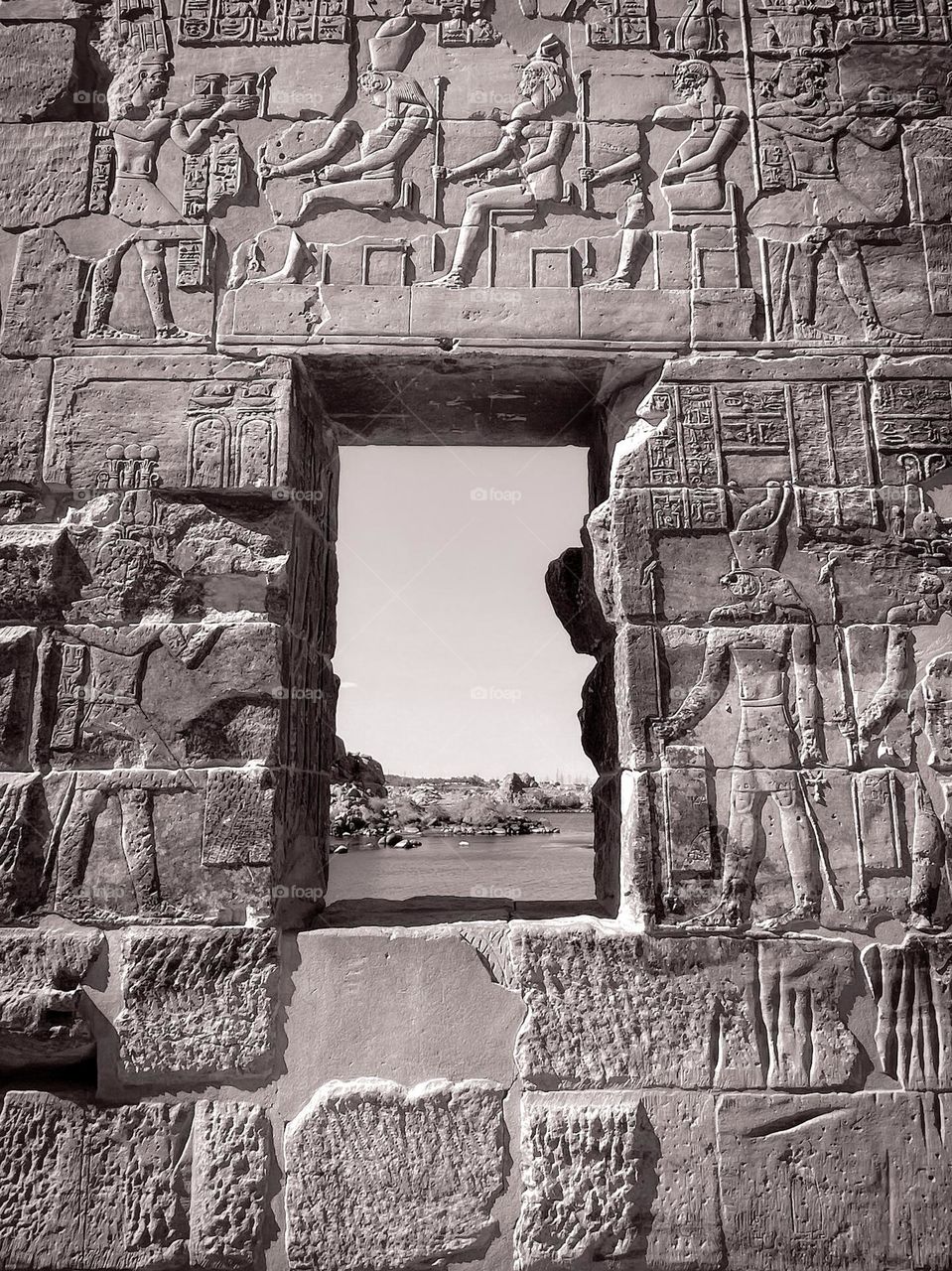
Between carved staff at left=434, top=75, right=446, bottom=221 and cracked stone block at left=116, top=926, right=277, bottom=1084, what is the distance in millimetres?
2822

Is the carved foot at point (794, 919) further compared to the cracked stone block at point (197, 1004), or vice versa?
the carved foot at point (794, 919)

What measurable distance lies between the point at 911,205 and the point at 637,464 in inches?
62.3

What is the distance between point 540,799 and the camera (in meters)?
16.2

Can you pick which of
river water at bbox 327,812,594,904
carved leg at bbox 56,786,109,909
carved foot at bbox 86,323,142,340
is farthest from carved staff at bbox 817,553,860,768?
carved foot at bbox 86,323,142,340

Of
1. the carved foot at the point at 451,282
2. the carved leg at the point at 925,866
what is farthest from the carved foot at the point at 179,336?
the carved leg at the point at 925,866

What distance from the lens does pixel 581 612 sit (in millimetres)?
4039

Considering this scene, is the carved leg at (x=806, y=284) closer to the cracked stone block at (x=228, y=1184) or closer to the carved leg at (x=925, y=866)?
the carved leg at (x=925, y=866)

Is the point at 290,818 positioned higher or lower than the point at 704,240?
lower

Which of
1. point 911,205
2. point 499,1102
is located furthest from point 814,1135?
point 911,205

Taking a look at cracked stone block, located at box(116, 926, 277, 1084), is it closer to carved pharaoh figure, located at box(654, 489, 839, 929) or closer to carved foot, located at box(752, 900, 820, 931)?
carved pharaoh figure, located at box(654, 489, 839, 929)

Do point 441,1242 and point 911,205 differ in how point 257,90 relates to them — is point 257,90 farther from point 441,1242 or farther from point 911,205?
point 441,1242

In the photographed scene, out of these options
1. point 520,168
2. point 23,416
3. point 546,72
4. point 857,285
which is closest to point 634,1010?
point 857,285

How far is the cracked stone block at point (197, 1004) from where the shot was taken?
2883mm

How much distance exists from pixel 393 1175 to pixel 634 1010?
0.93 m
